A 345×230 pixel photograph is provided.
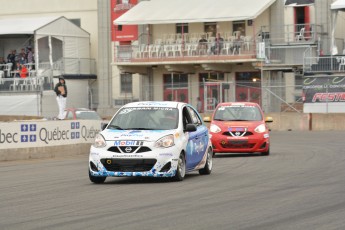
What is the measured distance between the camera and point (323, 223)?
12070 millimetres

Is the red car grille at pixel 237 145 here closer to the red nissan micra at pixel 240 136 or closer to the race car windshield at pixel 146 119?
the red nissan micra at pixel 240 136

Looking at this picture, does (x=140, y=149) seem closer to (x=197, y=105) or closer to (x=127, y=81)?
(x=197, y=105)

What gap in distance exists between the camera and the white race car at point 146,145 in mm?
18078

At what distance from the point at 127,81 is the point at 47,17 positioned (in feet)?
21.4

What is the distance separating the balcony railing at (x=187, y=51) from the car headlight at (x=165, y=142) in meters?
36.8

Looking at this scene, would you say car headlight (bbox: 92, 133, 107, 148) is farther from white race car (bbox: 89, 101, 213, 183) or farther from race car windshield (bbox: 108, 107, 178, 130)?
race car windshield (bbox: 108, 107, 178, 130)

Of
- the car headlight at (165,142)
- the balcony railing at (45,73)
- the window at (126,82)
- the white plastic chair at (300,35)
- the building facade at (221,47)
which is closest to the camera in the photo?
the car headlight at (165,142)

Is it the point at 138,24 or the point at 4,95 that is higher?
the point at 138,24

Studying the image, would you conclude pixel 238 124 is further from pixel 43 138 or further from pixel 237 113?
pixel 43 138

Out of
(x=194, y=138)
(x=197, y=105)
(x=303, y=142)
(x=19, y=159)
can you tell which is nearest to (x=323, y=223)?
(x=194, y=138)

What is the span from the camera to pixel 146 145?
18.1m

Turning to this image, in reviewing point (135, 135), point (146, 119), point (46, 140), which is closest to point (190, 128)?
point (146, 119)

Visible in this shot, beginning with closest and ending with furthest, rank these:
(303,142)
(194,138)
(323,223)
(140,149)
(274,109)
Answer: (323,223), (140,149), (194,138), (303,142), (274,109)

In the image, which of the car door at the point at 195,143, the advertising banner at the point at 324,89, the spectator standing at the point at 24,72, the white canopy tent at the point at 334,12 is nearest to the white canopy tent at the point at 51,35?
the spectator standing at the point at 24,72
